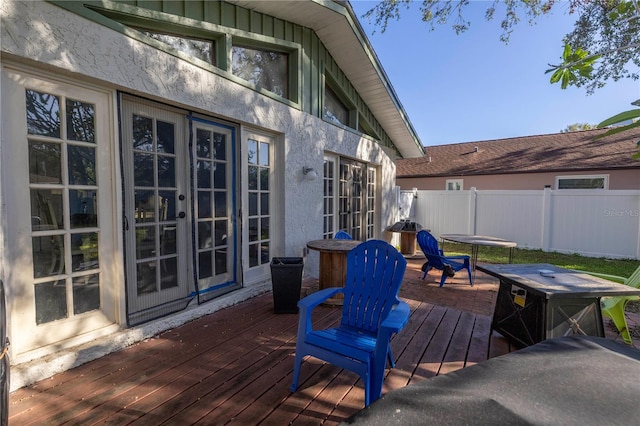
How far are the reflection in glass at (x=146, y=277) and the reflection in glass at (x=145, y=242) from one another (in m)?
0.09

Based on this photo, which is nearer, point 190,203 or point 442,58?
point 190,203

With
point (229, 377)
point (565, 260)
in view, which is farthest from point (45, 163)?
point (565, 260)

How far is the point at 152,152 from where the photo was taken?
2832mm

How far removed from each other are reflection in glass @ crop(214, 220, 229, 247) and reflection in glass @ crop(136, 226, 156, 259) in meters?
0.71

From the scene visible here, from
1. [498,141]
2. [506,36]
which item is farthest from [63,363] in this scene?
[498,141]

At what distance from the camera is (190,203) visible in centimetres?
312

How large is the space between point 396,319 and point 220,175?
102 inches

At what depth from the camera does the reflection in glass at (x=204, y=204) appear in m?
3.26

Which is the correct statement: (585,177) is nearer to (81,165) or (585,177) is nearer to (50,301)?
(81,165)

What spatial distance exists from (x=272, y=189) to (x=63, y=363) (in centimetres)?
278

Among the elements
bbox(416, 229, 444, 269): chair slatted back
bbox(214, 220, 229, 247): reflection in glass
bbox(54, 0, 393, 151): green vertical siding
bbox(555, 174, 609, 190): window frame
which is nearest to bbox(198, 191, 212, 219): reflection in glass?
bbox(214, 220, 229, 247): reflection in glass

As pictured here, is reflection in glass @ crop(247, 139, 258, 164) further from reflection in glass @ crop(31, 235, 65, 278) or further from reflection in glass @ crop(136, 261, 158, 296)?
reflection in glass @ crop(31, 235, 65, 278)

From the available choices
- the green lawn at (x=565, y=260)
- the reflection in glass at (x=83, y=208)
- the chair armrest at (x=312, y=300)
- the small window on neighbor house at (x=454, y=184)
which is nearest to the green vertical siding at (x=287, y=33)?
the reflection in glass at (x=83, y=208)

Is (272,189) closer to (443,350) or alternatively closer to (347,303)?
(347,303)
